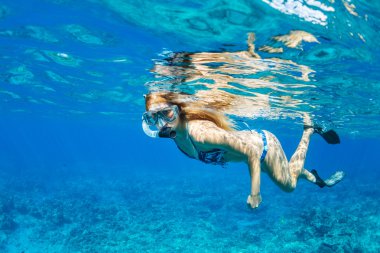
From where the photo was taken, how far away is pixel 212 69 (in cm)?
1276

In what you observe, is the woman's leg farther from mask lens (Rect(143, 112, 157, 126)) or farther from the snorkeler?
mask lens (Rect(143, 112, 157, 126))

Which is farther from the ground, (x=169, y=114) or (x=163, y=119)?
(x=169, y=114)

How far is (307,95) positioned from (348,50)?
271 inches

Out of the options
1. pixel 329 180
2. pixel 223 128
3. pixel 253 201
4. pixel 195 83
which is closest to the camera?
pixel 253 201

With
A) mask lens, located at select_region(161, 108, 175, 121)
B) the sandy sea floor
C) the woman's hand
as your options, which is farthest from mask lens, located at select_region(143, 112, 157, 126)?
the sandy sea floor

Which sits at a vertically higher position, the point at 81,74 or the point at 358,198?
the point at 81,74

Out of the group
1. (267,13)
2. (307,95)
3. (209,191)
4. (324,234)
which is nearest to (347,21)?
(267,13)

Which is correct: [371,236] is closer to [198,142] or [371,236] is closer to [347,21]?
[347,21]

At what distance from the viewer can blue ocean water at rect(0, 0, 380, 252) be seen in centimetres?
943

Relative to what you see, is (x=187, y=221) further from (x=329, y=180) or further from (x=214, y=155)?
(x=214, y=155)

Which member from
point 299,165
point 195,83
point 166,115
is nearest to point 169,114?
point 166,115

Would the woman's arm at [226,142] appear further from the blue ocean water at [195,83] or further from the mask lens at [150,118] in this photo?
the blue ocean water at [195,83]

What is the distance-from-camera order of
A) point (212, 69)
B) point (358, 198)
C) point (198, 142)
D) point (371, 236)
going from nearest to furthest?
1. point (198, 142)
2. point (212, 69)
3. point (371, 236)
4. point (358, 198)

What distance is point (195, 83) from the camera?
1449cm
